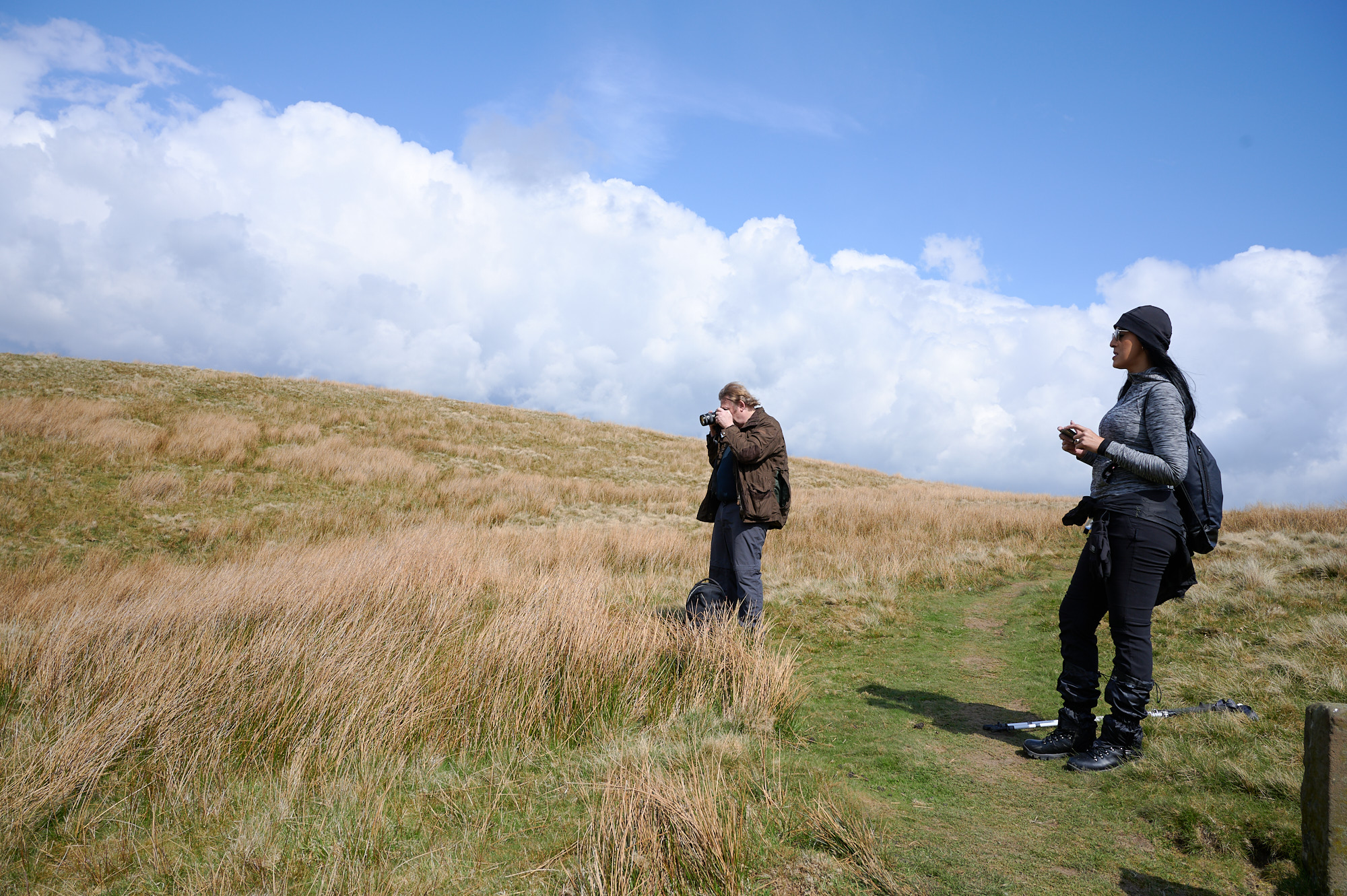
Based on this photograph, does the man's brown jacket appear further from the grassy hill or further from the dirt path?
the dirt path

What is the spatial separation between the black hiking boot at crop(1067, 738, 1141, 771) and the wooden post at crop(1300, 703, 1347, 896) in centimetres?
120

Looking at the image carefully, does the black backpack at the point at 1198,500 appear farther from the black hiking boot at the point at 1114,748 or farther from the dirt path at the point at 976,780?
the dirt path at the point at 976,780

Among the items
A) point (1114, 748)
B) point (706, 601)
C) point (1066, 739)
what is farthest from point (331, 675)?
point (1114, 748)

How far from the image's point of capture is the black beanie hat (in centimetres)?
350

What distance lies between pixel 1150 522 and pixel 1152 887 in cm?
171

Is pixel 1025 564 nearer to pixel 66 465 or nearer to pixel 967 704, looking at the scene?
pixel 967 704

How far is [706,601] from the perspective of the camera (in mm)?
5656

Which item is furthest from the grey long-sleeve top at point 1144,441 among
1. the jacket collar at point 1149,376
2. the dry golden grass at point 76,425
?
the dry golden grass at point 76,425

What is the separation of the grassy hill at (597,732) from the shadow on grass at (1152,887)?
2 cm

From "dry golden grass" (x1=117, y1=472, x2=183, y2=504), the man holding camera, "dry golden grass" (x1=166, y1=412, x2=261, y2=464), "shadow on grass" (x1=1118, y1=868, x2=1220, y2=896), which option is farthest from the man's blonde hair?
"dry golden grass" (x1=166, y1=412, x2=261, y2=464)

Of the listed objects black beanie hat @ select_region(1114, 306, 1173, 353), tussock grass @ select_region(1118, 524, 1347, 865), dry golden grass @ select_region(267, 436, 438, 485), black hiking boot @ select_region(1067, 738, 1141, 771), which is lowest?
black hiking boot @ select_region(1067, 738, 1141, 771)

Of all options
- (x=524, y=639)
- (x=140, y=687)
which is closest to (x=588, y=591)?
(x=524, y=639)

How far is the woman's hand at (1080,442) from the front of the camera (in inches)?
138

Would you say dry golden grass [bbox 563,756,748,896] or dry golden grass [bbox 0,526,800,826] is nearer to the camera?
dry golden grass [bbox 563,756,748,896]
